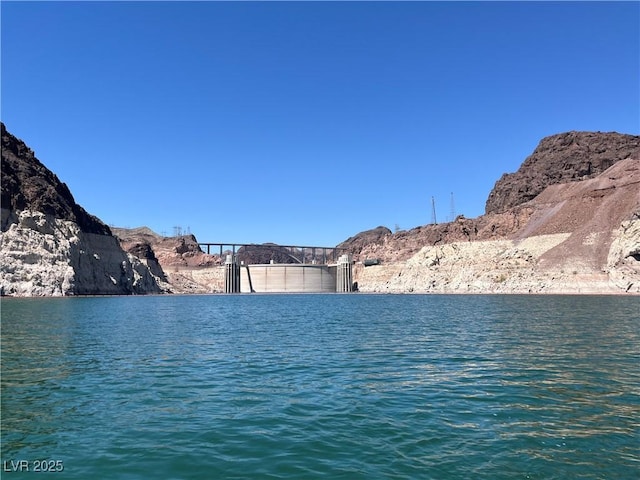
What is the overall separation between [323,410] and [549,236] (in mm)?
103080

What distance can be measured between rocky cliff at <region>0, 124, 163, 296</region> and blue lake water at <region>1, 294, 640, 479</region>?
6440cm

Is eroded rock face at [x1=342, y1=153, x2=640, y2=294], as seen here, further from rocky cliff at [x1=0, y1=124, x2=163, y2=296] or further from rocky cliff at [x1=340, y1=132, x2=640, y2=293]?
rocky cliff at [x1=0, y1=124, x2=163, y2=296]

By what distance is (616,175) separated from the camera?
11200 centimetres

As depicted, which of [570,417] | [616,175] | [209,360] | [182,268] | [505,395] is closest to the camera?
[570,417]

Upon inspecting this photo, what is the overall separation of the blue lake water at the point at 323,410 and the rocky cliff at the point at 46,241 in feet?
211

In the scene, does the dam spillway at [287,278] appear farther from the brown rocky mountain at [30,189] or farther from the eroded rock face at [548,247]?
the brown rocky mountain at [30,189]

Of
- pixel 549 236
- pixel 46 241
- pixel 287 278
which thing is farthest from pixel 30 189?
pixel 549 236

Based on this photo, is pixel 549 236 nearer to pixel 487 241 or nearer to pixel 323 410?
pixel 487 241

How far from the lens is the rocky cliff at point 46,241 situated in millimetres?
79812

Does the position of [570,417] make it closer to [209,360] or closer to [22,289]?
[209,360]

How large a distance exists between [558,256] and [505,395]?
8936 cm

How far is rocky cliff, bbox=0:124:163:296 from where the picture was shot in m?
79.8

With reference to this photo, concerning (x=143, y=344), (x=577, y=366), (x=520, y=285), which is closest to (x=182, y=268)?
(x=520, y=285)

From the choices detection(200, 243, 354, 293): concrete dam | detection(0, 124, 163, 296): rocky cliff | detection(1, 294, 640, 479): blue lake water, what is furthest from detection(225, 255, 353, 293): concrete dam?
detection(1, 294, 640, 479): blue lake water
